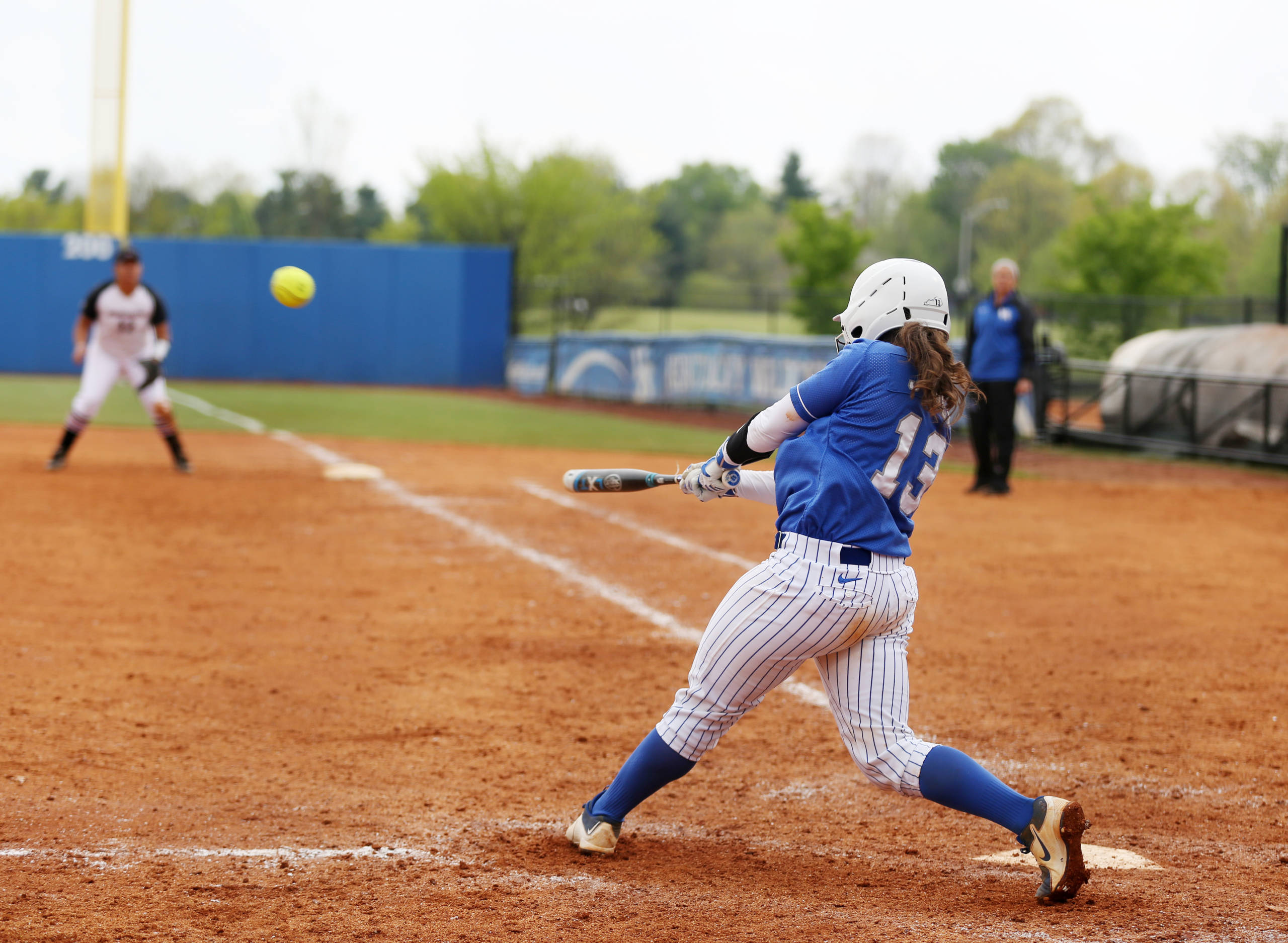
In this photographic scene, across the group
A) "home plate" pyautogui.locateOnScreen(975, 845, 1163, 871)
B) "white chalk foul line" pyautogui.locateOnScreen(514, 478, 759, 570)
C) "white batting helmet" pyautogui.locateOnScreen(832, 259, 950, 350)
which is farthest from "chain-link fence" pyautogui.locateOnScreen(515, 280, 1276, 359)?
"white batting helmet" pyautogui.locateOnScreen(832, 259, 950, 350)

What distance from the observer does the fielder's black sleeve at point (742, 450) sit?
3.35 meters

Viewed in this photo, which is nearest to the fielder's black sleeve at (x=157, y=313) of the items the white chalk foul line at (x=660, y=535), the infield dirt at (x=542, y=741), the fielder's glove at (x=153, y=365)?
the fielder's glove at (x=153, y=365)

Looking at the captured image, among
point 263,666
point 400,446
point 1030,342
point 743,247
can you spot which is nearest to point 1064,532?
point 1030,342

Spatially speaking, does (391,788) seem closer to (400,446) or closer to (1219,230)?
(400,446)

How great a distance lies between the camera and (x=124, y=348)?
11711mm

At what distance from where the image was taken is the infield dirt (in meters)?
3.17

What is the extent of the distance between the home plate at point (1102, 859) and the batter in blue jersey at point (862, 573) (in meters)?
0.37

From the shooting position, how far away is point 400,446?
1538cm

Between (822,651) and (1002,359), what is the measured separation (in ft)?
29.7

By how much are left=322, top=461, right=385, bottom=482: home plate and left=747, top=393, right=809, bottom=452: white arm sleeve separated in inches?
358

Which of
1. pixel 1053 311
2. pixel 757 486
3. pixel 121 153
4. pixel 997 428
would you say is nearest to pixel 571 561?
pixel 757 486

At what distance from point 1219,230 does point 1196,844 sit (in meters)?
57.0

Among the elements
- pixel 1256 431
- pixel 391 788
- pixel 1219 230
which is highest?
pixel 1219 230

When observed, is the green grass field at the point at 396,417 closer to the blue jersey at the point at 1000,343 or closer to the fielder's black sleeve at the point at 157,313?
the blue jersey at the point at 1000,343
